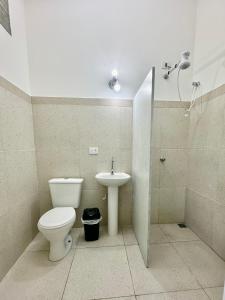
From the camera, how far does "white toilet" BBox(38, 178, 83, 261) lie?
135 cm

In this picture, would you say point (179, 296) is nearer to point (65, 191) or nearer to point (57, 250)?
point (57, 250)

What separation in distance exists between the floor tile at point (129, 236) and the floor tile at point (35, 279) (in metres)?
0.66

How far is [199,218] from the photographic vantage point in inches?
70.4

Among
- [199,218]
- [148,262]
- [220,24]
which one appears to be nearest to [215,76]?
[220,24]

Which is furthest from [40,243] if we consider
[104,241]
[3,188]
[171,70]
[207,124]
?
[171,70]

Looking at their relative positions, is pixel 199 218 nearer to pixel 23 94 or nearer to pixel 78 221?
pixel 78 221

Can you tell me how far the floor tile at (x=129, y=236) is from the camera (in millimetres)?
1720

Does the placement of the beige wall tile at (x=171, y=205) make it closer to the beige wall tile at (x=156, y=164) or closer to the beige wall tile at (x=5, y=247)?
the beige wall tile at (x=156, y=164)

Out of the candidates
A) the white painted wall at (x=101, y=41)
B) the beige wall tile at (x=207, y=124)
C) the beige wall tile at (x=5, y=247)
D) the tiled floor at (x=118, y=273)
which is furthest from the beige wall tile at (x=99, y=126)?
the tiled floor at (x=118, y=273)

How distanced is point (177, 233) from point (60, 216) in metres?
1.54

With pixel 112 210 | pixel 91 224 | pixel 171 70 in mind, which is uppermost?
pixel 171 70

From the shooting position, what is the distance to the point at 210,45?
1.63m

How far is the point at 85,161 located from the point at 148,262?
1.34 meters

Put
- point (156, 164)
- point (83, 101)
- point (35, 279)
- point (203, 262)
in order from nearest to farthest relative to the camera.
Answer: point (35, 279), point (203, 262), point (83, 101), point (156, 164)
